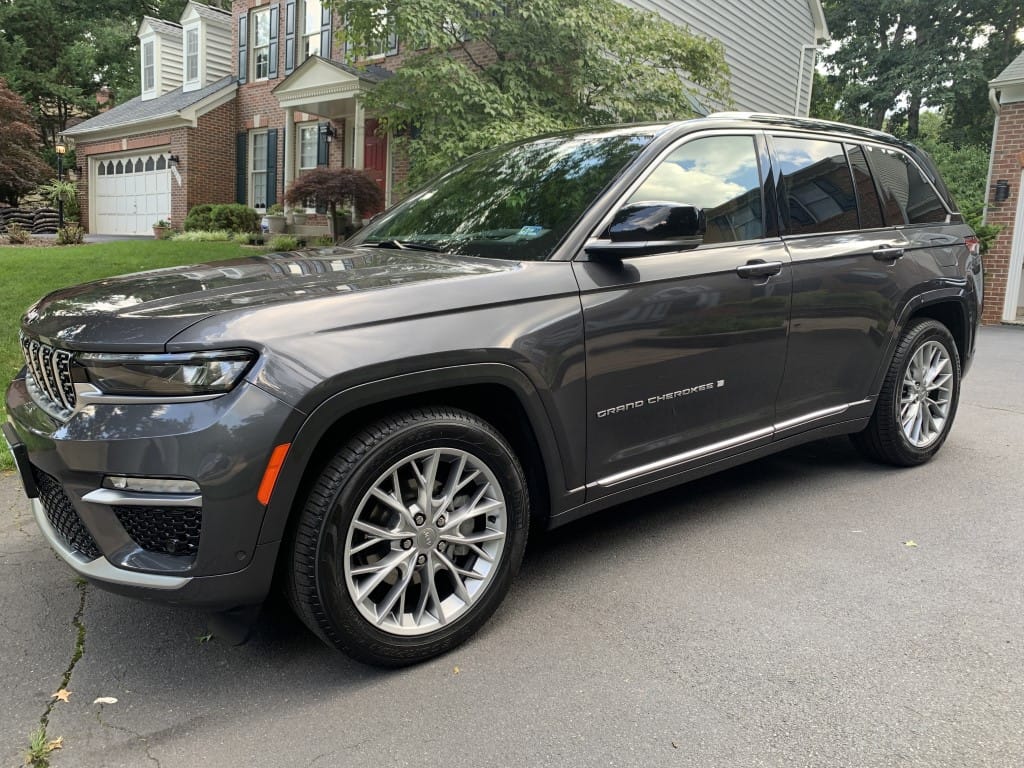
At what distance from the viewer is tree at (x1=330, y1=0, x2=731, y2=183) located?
30.9 ft

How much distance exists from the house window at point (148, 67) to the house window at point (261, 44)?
19.5 ft

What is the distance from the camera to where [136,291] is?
2.56 m

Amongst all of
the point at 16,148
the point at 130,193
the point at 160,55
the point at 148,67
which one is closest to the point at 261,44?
the point at 160,55

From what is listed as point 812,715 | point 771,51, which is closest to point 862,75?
point 771,51

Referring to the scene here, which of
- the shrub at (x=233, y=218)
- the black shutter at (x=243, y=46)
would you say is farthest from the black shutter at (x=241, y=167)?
the shrub at (x=233, y=218)

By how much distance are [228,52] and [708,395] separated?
22.8 meters

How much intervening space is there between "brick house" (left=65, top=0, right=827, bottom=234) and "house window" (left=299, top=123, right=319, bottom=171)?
33mm

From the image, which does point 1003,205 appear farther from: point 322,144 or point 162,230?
point 162,230

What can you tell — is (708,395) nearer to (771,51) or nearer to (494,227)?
(494,227)

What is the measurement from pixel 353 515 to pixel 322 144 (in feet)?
56.0

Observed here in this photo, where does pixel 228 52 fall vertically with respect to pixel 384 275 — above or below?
above

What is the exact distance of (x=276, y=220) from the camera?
17750 millimetres

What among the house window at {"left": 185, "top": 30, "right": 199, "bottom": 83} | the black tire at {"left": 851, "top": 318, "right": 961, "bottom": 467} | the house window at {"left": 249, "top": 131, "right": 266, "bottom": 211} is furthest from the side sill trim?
the house window at {"left": 185, "top": 30, "right": 199, "bottom": 83}

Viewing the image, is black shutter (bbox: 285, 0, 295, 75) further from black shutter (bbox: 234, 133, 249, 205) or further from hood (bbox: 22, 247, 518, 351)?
hood (bbox: 22, 247, 518, 351)
